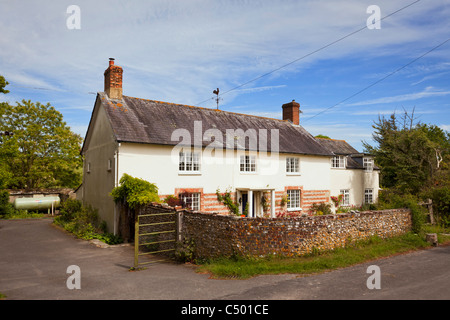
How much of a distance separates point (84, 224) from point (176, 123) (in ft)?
26.5

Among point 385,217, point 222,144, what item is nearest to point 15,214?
point 222,144

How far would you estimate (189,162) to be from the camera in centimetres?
1766

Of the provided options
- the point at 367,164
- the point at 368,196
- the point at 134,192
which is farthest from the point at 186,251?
the point at 368,196

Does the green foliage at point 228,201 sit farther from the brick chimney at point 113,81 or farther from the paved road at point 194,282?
the brick chimney at point 113,81

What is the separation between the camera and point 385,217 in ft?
43.1

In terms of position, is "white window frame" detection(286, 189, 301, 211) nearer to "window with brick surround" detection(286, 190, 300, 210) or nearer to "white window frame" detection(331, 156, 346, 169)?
"window with brick surround" detection(286, 190, 300, 210)

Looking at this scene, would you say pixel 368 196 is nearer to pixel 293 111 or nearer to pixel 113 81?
pixel 293 111

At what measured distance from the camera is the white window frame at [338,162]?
26.0m

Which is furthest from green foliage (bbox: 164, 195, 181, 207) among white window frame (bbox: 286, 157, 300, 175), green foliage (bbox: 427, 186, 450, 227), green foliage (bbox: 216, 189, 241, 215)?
green foliage (bbox: 427, 186, 450, 227)

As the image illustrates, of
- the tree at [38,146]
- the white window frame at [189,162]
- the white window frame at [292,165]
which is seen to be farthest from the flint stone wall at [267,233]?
the tree at [38,146]

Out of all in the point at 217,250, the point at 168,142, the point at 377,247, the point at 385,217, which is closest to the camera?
the point at 217,250

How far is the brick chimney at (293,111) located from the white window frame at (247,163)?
8409 millimetres

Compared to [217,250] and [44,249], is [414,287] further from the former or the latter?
[44,249]

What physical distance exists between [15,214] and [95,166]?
12630mm
